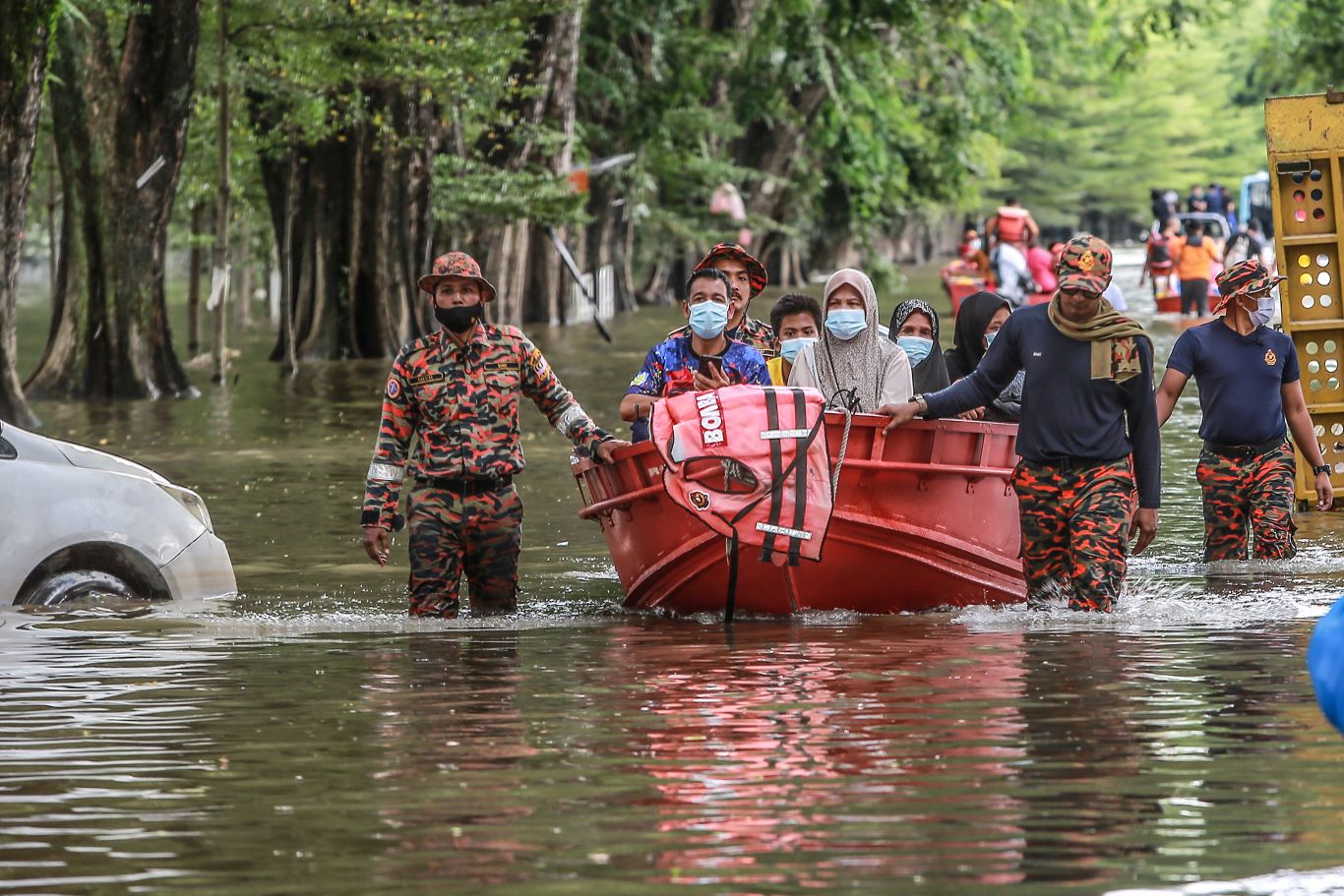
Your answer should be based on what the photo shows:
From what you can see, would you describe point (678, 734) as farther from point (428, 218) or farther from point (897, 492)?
point (428, 218)

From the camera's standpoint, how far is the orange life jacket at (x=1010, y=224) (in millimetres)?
30812

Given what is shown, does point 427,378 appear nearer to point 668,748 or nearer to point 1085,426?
point 1085,426

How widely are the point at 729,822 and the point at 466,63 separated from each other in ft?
73.9

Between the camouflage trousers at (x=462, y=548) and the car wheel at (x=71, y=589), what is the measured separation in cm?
135

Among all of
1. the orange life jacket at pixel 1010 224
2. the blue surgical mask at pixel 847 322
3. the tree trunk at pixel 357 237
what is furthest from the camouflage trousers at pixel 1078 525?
the tree trunk at pixel 357 237

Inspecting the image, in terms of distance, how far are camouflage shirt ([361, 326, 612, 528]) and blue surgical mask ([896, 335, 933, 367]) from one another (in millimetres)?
2182

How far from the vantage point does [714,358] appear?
11312 mm

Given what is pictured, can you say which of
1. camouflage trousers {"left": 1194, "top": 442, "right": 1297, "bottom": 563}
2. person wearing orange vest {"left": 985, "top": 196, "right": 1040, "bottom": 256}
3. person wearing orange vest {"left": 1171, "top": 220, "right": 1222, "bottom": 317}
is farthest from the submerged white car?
person wearing orange vest {"left": 1171, "top": 220, "right": 1222, "bottom": 317}

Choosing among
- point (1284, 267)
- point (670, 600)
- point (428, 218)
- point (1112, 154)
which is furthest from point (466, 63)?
point (1112, 154)

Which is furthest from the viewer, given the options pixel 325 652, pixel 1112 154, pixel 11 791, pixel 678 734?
pixel 1112 154

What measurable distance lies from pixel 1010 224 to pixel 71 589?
70.3 feet

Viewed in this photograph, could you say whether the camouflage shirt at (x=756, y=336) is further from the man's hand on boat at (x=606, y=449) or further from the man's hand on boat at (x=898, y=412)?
the man's hand on boat at (x=898, y=412)

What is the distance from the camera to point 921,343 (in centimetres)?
1225

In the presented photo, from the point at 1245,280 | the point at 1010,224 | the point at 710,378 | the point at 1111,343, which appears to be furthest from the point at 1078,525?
the point at 1010,224
